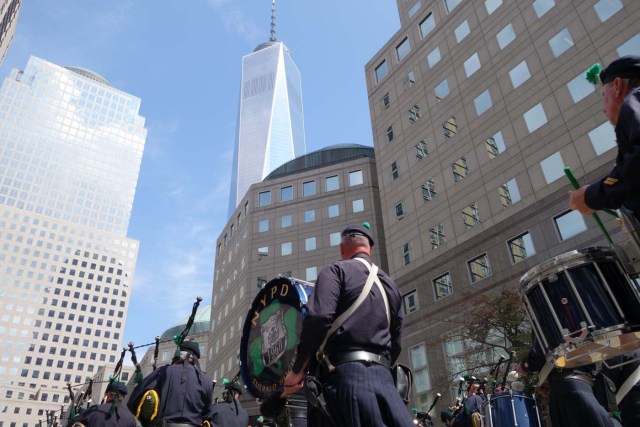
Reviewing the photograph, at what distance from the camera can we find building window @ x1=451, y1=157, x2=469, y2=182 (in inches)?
1224

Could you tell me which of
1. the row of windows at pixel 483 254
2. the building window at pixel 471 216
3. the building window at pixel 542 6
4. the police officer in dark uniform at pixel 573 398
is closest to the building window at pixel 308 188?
the row of windows at pixel 483 254

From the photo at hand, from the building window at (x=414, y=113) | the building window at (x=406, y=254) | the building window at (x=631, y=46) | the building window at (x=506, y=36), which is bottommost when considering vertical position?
the building window at (x=406, y=254)

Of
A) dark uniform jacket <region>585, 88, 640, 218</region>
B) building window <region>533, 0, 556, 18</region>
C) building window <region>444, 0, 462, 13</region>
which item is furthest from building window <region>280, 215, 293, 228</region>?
dark uniform jacket <region>585, 88, 640, 218</region>

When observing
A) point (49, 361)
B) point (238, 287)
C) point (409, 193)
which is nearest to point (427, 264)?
point (409, 193)

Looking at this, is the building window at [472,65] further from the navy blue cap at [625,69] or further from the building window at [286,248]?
the navy blue cap at [625,69]

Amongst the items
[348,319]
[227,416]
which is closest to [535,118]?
[227,416]

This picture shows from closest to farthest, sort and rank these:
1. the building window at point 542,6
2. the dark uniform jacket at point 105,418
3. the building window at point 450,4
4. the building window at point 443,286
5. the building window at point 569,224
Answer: the dark uniform jacket at point 105,418 < the building window at point 569,224 < the building window at point 443,286 < the building window at point 542,6 < the building window at point 450,4

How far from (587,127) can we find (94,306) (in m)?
162

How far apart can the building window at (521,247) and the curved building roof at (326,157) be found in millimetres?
26344

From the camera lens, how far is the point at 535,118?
27875 mm

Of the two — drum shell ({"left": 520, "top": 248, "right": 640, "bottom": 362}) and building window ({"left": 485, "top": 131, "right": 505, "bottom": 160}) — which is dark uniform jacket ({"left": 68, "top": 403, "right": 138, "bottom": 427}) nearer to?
drum shell ({"left": 520, "top": 248, "right": 640, "bottom": 362})

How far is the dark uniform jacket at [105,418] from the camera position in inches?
299

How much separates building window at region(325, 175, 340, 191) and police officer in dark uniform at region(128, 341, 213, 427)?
42.6 meters

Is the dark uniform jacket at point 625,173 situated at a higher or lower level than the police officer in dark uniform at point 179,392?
higher
